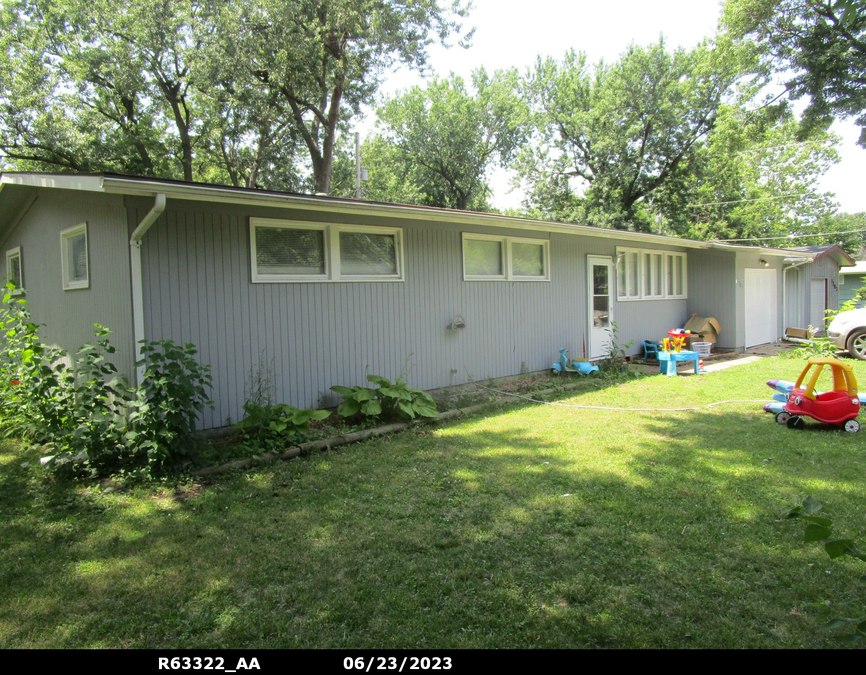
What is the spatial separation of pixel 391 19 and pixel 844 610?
2124 centimetres

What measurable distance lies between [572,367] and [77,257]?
308 inches

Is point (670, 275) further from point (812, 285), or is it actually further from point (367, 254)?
point (367, 254)

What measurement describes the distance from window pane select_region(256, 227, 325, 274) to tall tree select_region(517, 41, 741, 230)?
67.6 ft

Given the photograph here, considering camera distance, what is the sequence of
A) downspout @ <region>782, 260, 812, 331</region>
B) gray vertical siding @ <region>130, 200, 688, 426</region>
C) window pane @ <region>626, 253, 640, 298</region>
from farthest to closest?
downspout @ <region>782, 260, 812, 331</region>
window pane @ <region>626, 253, 640, 298</region>
gray vertical siding @ <region>130, 200, 688, 426</region>

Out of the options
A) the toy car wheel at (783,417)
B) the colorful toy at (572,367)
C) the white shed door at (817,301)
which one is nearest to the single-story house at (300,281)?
the colorful toy at (572,367)

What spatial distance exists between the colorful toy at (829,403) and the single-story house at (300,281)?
4.17 m

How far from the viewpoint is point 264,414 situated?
18.5ft

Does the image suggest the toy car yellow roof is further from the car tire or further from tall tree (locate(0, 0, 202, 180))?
tall tree (locate(0, 0, 202, 180))

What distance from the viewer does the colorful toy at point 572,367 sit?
9891mm

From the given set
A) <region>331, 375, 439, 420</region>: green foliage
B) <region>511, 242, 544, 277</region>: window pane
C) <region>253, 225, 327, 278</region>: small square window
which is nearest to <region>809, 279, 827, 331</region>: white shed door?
<region>511, 242, 544, 277</region>: window pane

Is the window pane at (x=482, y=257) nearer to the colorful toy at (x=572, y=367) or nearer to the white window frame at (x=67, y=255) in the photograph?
the colorful toy at (x=572, y=367)

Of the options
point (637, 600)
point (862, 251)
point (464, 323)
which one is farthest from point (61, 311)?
point (862, 251)

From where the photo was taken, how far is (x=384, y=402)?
6727 millimetres

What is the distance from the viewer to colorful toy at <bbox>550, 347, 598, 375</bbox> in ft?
32.4
